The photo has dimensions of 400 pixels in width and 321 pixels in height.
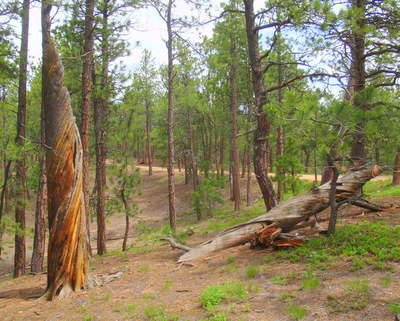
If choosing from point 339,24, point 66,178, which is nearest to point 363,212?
point 339,24

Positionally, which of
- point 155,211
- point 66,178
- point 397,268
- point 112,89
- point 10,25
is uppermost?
point 10,25

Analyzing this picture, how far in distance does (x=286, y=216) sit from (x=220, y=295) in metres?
3.08

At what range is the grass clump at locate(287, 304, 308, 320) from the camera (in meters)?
4.20

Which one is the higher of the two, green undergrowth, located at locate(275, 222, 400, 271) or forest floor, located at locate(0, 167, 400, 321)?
green undergrowth, located at locate(275, 222, 400, 271)

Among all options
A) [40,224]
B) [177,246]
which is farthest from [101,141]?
[177,246]

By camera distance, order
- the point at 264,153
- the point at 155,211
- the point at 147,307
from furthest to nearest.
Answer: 1. the point at 155,211
2. the point at 264,153
3. the point at 147,307

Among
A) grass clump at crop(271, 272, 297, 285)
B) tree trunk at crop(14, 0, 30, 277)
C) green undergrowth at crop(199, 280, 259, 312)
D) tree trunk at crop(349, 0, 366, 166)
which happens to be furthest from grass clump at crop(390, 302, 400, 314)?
tree trunk at crop(14, 0, 30, 277)

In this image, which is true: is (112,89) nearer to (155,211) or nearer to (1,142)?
(1,142)

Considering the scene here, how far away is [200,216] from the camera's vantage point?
1952 centimetres

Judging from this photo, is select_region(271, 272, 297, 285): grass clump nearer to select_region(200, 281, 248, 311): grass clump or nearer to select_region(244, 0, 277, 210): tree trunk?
select_region(200, 281, 248, 311): grass clump

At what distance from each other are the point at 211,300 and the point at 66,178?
360cm

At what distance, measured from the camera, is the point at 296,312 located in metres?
4.27

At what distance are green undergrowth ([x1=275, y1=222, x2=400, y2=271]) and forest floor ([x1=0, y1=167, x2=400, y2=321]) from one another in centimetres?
2

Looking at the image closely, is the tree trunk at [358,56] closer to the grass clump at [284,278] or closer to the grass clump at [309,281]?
the grass clump at [309,281]
